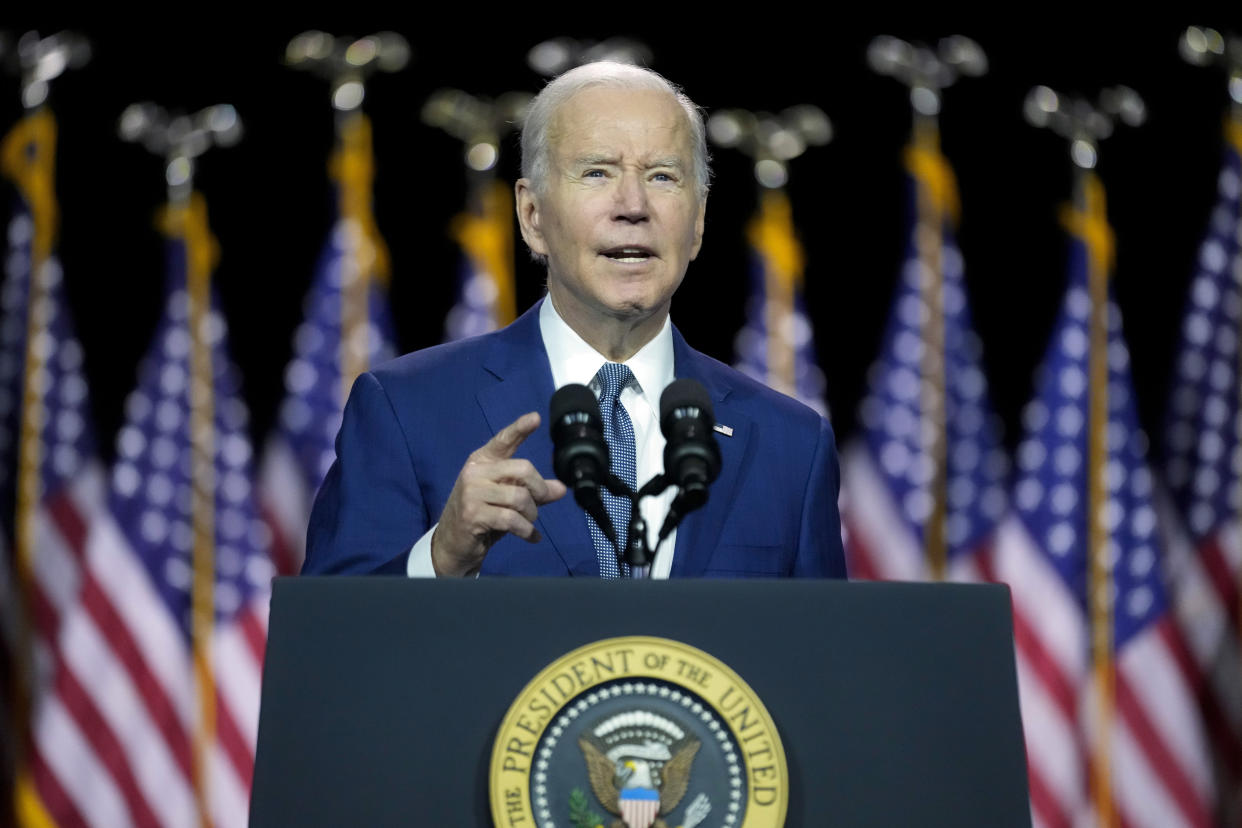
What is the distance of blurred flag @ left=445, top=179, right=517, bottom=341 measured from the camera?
7.07 m

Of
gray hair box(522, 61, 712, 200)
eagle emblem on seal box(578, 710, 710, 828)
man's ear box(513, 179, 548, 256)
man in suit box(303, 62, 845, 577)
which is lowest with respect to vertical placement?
eagle emblem on seal box(578, 710, 710, 828)

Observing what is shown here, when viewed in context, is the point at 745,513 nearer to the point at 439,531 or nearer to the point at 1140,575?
the point at 439,531

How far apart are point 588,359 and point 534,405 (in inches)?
4.9

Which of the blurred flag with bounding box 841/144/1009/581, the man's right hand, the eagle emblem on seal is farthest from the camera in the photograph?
the blurred flag with bounding box 841/144/1009/581

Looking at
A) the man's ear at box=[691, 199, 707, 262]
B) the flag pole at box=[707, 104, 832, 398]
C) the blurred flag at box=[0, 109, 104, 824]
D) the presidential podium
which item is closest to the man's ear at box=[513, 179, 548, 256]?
the man's ear at box=[691, 199, 707, 262]

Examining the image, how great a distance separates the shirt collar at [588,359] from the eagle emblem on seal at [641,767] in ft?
2.75

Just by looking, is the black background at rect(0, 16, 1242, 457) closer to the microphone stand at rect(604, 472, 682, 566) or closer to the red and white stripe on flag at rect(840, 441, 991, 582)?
the red and white stripe on flag at rect(840, 441, 991, 582)

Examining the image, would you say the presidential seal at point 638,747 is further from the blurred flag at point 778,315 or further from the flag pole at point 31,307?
the blurred flag at point 778,315

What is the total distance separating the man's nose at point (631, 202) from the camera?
6.38ft

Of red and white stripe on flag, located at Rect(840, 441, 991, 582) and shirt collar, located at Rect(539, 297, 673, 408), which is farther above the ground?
red and white stripe on flag, located at Rect(840, 441, 991, 582)

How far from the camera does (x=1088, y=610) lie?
6.65 metres

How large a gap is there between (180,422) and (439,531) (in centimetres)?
570

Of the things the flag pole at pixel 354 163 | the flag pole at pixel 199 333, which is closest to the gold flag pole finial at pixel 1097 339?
the flag pole at pixel 354 163

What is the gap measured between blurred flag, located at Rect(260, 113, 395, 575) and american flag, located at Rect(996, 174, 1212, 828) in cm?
327
